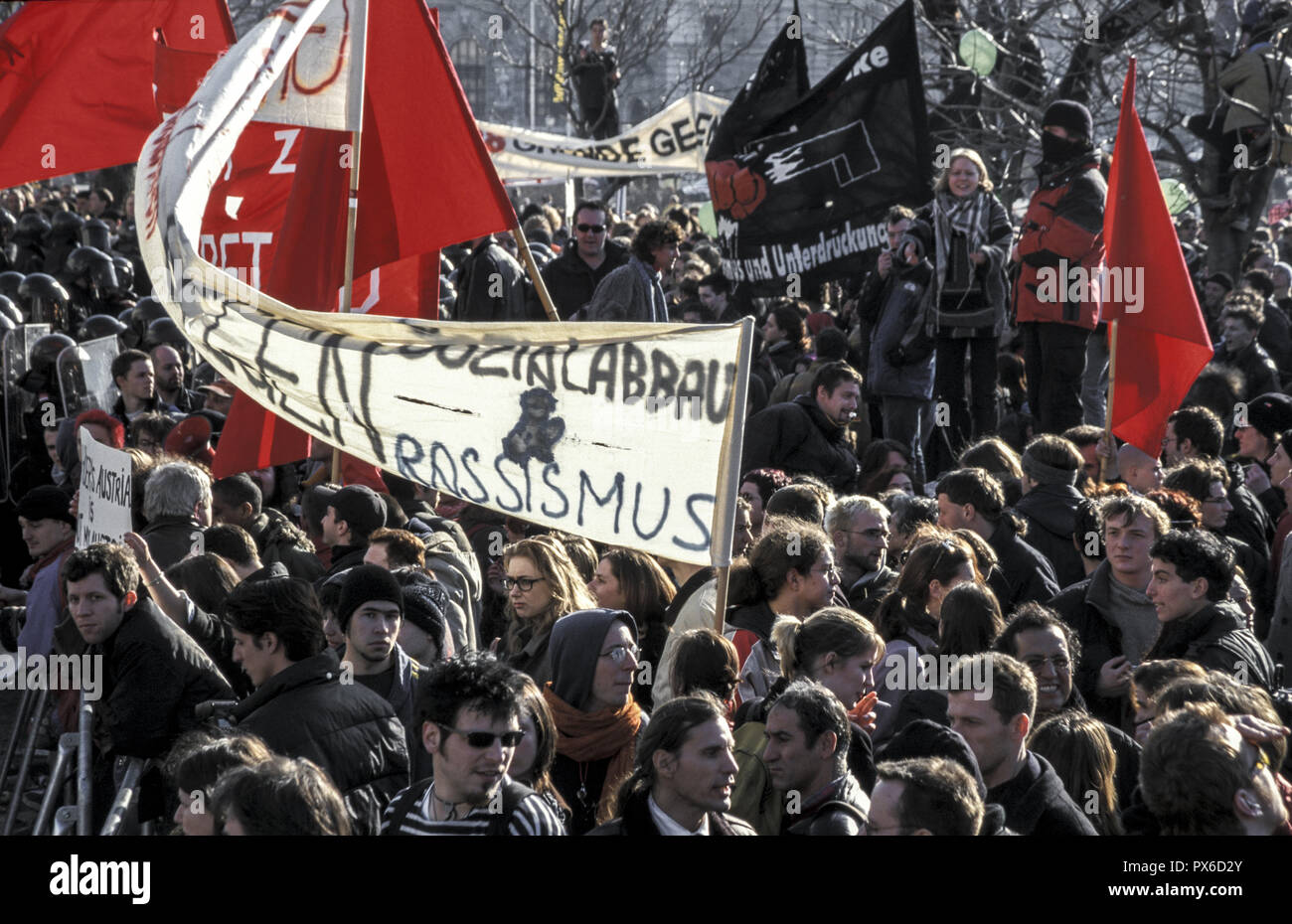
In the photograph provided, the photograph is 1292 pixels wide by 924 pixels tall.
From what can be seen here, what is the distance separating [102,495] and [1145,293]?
4.84 meters

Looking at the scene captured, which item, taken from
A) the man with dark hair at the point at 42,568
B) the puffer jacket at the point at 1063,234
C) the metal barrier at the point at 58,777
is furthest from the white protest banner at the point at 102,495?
the puffer jacket at the point at 1063,234

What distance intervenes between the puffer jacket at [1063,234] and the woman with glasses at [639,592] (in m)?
4.48

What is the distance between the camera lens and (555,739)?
5.04 meters

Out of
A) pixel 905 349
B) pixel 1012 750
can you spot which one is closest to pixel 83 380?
pixel 905 349

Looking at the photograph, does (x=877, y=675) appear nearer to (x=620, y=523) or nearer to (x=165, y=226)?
(x=620, y=523)

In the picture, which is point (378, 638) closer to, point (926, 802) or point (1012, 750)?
point (1012, 750)

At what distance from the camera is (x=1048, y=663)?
535cm

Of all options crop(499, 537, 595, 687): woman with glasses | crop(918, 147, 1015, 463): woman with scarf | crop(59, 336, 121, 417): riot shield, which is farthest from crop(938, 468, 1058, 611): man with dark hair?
crop(59, 336, 121, 417): riot shield

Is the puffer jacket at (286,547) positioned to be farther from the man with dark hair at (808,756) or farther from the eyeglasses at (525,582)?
the man with dark hair at (808,756)

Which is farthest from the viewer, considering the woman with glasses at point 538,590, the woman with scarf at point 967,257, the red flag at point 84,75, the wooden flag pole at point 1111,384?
the woman with scarf at point 967,257

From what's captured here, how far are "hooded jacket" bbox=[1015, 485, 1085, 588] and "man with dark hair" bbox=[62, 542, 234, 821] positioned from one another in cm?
361

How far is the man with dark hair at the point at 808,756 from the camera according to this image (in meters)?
4.62

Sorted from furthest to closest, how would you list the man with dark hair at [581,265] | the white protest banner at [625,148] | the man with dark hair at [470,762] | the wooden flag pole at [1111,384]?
the white protest banner at [625,148]
the man with dark hair at [581,265]
the wooden flag pole at [1111,384]
the man with dark hair at [470,762]
